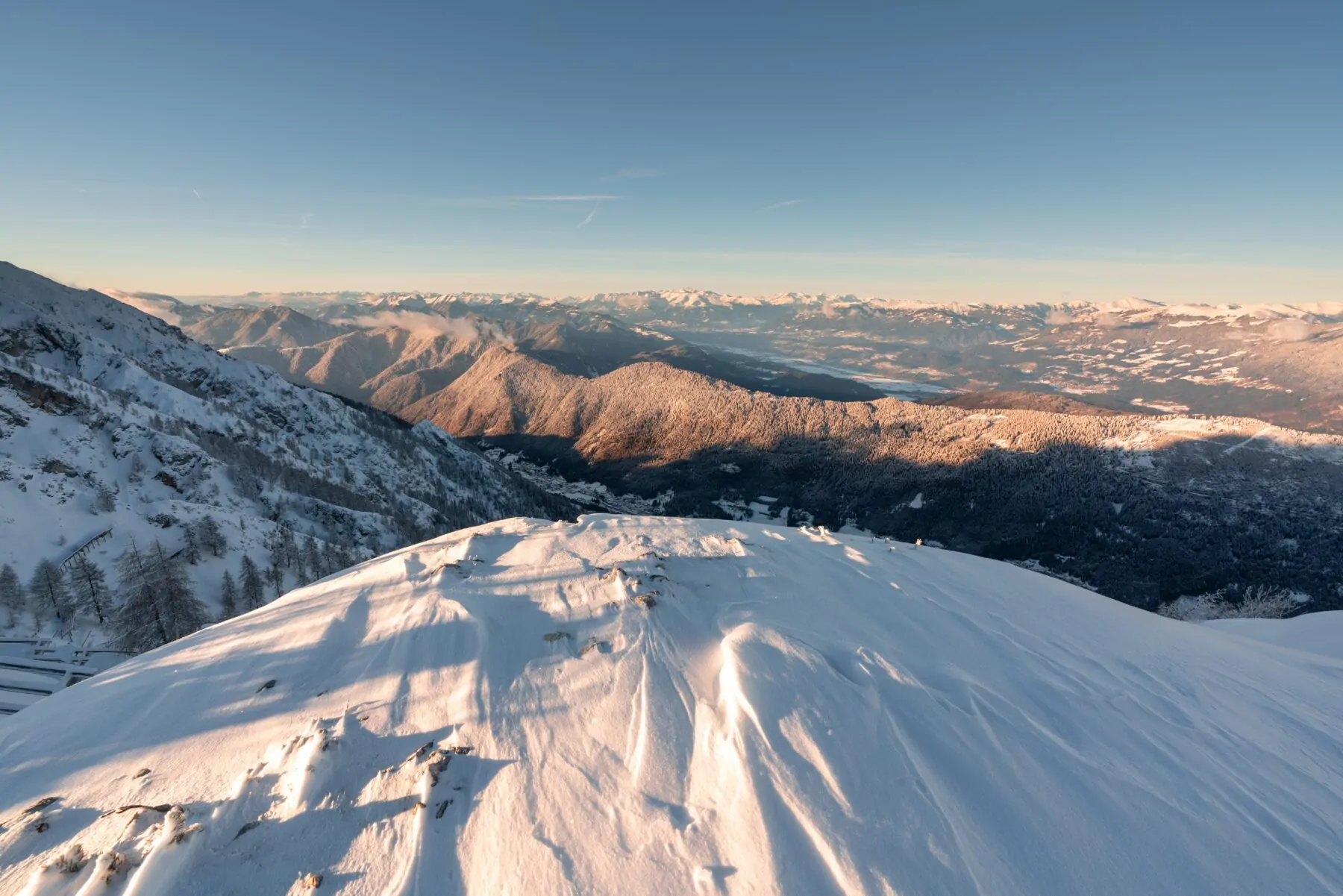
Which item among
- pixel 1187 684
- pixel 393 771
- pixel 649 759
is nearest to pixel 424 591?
pixel 393 771

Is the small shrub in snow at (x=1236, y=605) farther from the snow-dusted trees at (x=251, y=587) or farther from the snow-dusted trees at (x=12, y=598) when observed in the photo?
the snow-dusted trees at (x=12, y=598)

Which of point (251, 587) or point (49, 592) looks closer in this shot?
point (49, 592)

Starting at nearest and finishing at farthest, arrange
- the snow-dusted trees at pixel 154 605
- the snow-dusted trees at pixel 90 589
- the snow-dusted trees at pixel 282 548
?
1. the snow-dusted trees at pixel 154 605
2. the snow-dusted trees at pixel 90 589
3. the snow-dusted trees at pixel 282 548

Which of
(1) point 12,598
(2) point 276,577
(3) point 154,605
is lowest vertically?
(2) point 276,577

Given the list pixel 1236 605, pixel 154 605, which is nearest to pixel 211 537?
pixel 154 605

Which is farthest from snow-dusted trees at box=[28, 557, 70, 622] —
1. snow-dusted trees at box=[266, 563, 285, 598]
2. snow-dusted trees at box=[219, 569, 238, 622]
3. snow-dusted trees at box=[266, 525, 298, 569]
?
snow-dusted trees at box=[266, 525, 298, 569]

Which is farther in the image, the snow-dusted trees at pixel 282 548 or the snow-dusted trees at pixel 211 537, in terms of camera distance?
the snow-dusted trees at pixel 282 548

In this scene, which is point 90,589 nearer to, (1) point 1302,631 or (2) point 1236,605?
(1) point 1302,631

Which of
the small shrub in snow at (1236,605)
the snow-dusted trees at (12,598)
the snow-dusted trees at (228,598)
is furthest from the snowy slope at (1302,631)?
the small shrub in snow at (1236,605)
